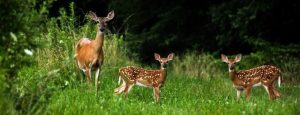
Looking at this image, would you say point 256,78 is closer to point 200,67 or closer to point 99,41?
point 99,41

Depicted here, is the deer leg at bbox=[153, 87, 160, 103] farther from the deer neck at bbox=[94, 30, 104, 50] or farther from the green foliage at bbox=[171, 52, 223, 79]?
the green foliage at bbox=[171, 52, 223, 79]

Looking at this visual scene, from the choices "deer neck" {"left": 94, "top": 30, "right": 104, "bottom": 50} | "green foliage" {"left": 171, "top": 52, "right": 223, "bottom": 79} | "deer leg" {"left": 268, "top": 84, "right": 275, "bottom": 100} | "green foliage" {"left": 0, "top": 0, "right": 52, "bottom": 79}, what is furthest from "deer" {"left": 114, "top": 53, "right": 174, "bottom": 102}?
"green foliage" {"left": 171, "top": 52, "right": 223, "bottom": 79}

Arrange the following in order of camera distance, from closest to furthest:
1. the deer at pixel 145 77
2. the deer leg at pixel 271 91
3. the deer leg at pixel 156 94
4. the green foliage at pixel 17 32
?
the green foliage at pixel 17 32 < the deer leg at pixel 156 94 < the deer at pixel 145 77 < the deer leg at pixel 271 91

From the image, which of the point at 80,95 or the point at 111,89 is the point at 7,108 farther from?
the point at 111,89

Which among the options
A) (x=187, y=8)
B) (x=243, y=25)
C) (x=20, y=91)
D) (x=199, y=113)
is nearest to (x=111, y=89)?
(x=199, y=113)

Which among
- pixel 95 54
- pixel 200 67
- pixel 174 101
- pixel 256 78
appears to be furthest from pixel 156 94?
pixel 200 67

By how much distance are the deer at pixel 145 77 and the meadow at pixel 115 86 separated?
9.4 inches

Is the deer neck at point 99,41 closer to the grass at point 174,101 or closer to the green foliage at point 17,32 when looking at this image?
the grass at point 174,101

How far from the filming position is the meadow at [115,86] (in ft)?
34.4

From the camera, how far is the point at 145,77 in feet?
49.0

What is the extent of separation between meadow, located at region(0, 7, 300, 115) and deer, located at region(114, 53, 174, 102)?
0.24 metres

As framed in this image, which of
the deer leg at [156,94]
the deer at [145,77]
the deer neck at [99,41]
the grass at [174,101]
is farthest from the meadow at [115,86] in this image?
the deer neck at [99,41]

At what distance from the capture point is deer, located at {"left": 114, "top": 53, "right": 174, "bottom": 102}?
1480cm

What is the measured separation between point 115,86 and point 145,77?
1.94 metres
